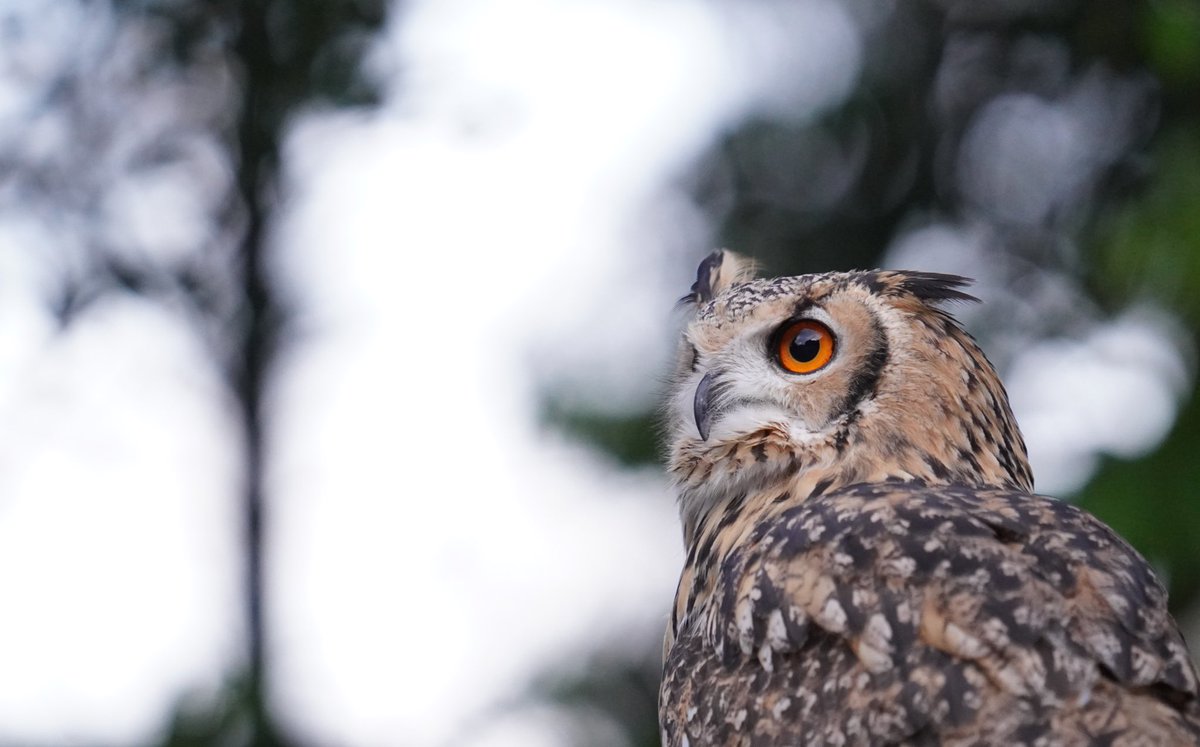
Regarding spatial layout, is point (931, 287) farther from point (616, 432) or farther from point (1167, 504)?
point (616, 432)

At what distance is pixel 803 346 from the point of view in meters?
2.67

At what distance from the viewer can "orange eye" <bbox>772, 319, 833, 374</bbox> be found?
8.64 feet

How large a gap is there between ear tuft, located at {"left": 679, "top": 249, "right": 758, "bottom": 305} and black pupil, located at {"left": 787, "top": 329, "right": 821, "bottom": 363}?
59 centimetres

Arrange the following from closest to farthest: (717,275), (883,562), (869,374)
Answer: (883,562) → (869,374) → (717,275)

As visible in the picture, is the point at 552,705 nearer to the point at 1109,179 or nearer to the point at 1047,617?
the point at 1109,179

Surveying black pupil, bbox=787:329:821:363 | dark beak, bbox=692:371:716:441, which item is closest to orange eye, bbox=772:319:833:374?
black pupil, bbox=787:329:821:363

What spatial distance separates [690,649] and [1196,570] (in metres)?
2.22

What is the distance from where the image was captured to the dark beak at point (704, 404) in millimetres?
2793

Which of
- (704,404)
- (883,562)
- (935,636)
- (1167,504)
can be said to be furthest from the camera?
(1167,504)

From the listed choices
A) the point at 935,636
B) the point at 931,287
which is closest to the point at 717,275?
the point at 931,287

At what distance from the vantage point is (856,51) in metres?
6.09

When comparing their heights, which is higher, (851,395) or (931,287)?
(931,287)

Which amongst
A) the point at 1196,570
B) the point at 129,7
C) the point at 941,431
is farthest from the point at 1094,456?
the point at 129,7

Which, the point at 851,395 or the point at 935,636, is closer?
the point at 935,636
